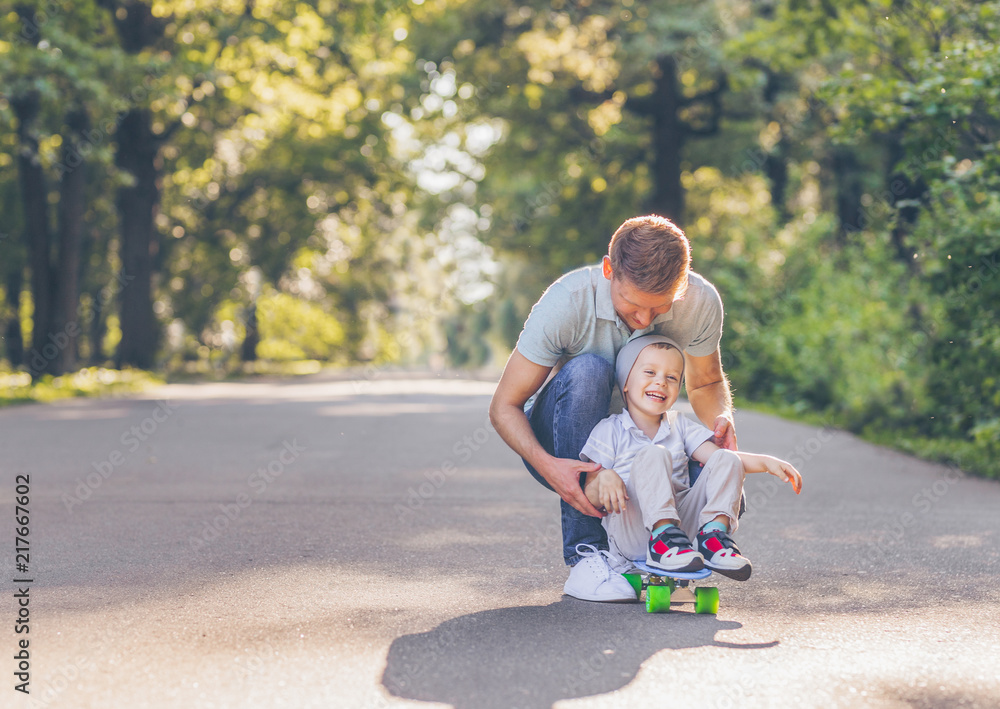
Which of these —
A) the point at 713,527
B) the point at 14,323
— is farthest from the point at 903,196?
the point at 14,323

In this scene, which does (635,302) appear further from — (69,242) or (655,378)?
(69,242)

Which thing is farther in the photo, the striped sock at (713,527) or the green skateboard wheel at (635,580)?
the green skateboard wheel at (635,580)

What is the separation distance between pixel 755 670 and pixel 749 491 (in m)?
4.55

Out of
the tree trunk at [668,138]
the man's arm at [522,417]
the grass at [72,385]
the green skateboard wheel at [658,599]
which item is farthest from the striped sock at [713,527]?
the tree trunk at [668,138]

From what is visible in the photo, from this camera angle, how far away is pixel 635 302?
153 inches

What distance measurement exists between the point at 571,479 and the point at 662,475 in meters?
0.30

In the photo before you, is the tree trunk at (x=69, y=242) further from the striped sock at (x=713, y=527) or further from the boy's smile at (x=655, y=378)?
the striped sock at (x=713, y=527)

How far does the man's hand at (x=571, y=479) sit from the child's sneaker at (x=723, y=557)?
0.37 m

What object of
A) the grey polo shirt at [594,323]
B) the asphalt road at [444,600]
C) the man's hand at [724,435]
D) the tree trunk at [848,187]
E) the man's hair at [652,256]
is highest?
the tree trunk at [848,187]

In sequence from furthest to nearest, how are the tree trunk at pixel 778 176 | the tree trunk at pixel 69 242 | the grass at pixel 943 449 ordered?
the tree trunk at pixel 778 176
the tree trunk at pixel 69 242
the grass at pixel 943 449

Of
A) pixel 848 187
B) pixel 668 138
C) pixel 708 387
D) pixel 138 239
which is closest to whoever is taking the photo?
pixel 708 387

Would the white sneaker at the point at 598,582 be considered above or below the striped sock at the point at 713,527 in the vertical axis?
below

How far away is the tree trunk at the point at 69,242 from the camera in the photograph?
19828 millimetres

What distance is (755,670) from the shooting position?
306 centimetres
